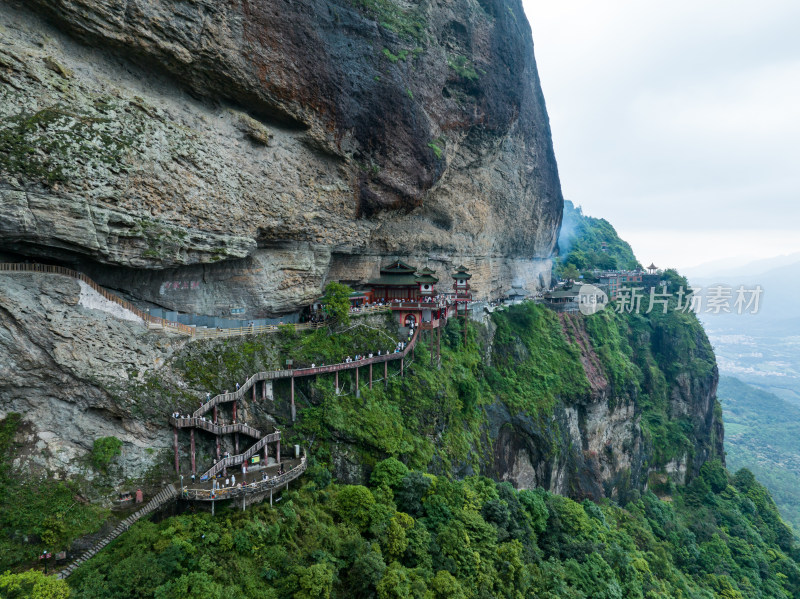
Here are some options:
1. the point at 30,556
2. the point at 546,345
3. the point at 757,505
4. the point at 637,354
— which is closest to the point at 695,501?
the point at 757,505

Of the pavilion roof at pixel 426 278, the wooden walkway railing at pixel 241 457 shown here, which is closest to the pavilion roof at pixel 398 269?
the pavilion roof at pixel 426 278

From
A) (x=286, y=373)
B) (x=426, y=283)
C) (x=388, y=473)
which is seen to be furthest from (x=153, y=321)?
(x=426, y=283)

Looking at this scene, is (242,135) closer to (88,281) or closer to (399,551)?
(88,281)

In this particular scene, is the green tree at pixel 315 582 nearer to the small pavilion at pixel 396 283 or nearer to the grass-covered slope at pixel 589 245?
the small pavilion at pixel 396 283

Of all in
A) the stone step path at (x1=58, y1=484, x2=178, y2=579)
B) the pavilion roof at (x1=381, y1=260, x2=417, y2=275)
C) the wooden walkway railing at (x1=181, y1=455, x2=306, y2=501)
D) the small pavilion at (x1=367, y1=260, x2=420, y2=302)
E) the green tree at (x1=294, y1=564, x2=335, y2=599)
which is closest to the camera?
the green tree at (x1=294, y1=564, x2=335, y2=599)

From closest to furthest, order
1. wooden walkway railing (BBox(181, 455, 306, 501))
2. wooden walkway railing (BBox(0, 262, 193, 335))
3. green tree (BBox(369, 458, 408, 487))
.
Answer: wooden walkway railing (BBox(181, 455, 306, 501)) < wooden walkway railing (BBox(0, 262, 193, 335)) < green tree (BBox(369, 458, 408, 487))

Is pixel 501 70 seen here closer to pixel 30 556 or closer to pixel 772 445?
pixel 30 556

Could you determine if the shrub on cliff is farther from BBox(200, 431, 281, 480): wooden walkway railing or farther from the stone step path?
BBox(200, 431, 281, 480): wooden walkway railing

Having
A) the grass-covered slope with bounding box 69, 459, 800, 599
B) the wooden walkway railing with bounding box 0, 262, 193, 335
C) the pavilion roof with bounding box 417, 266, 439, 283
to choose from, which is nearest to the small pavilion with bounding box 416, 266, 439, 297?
the pavilion roof with bounding box 417, 266, 439, 283
